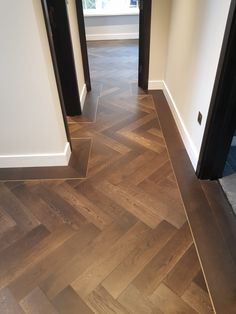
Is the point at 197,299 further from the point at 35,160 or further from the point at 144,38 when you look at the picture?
the point at 144,38

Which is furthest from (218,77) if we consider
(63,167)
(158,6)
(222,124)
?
(158,6)

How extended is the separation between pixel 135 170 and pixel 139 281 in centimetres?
95

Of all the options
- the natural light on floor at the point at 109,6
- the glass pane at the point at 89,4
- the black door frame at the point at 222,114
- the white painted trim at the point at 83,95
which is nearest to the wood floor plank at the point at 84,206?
the black door frame at the point at 222,114

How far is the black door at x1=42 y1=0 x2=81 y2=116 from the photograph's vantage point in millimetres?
2232

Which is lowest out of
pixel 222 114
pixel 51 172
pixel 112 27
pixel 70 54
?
pixel 51 172

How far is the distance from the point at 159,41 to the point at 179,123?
137 centimetres

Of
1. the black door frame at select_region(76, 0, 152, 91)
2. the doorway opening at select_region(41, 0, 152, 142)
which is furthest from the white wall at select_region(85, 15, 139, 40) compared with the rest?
the black door frame at select_region(76, 0, 152, 91)

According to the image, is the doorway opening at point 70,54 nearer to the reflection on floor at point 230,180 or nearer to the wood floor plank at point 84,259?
the wood floor plank at point 84,259

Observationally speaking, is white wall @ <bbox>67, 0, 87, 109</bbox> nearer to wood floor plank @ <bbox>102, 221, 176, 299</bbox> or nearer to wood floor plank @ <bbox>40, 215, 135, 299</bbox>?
wood floor plank @ <bbox>40, 215, 135, 299</bbox>

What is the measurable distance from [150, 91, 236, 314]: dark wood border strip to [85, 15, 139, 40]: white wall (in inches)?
202

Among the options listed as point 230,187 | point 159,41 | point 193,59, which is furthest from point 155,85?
point 230,187

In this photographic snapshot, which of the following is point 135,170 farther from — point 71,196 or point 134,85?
point 134,85

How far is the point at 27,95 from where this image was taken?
173 centimetres

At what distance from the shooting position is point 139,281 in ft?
4.16
